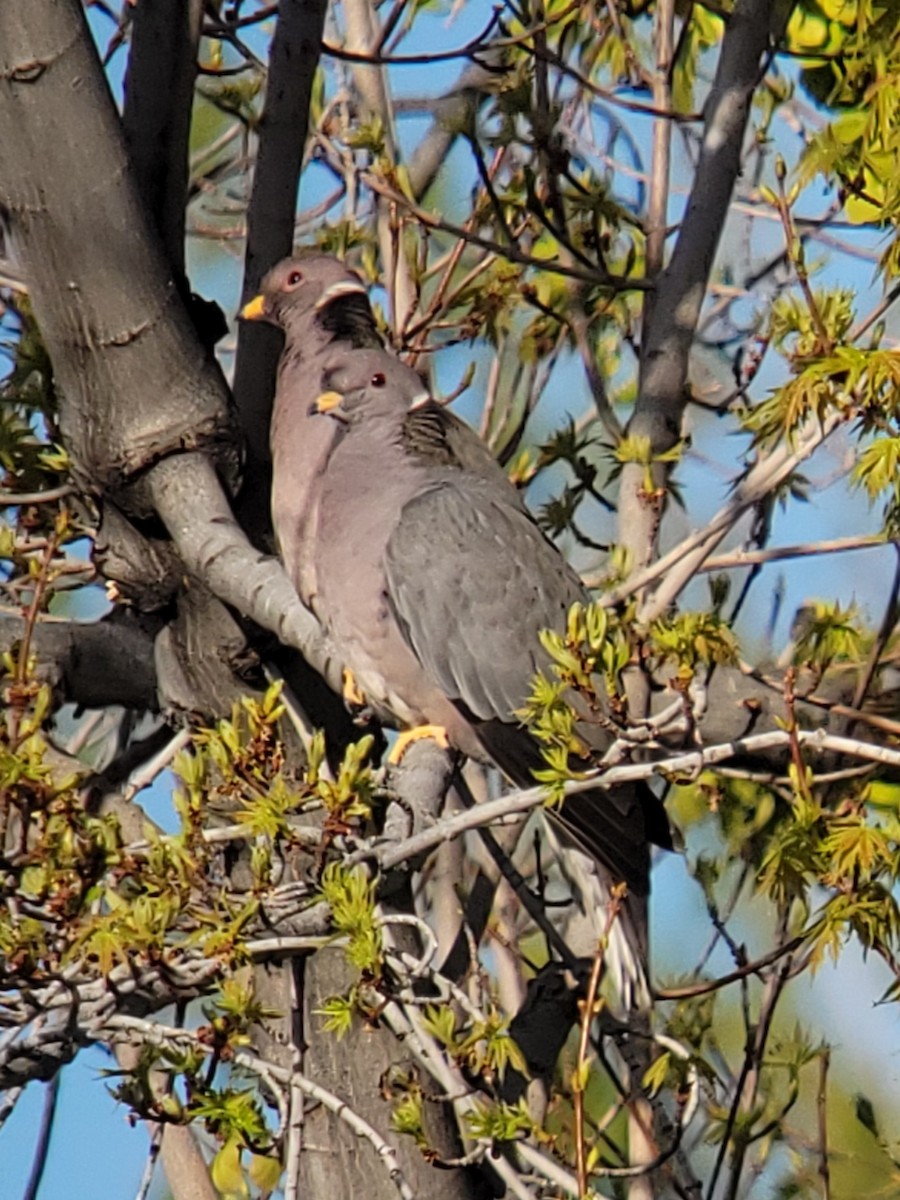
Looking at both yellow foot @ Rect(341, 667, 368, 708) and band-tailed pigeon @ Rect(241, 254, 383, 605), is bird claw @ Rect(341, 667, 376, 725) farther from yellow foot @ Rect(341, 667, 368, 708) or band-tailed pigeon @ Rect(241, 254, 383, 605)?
band-tailed pigeon @ Rect(241, 254, 383, 605)

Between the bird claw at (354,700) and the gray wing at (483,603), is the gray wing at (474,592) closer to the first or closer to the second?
the gray wing at (483,603)

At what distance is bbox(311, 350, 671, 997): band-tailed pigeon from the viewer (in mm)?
3404

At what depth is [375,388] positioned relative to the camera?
3605 mm

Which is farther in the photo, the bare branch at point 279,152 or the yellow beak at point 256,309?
the yellow beak at point 256,309

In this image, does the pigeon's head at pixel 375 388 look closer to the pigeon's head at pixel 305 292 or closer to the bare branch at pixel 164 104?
the pigeon's head at pixel 305 292

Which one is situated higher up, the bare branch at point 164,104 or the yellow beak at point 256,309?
the bare branch at point 164,104

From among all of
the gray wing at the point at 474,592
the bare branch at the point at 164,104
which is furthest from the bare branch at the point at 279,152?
the gray wing at the point at 474,592

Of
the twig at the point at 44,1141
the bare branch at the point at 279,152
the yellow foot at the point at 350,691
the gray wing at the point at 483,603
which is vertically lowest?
the twig at the point at 44,1141

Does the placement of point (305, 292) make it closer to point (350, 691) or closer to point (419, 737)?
point (350, 691)

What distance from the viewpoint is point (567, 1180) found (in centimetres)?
233

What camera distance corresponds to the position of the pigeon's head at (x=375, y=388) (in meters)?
3.56

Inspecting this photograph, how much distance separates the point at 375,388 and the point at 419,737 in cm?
69

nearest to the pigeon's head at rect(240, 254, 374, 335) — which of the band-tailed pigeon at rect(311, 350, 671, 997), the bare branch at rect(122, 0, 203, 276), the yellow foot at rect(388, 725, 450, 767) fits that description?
the band-tailed pigeon at rect(311, 350, 671, 997)

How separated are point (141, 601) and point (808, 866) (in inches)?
54.9
